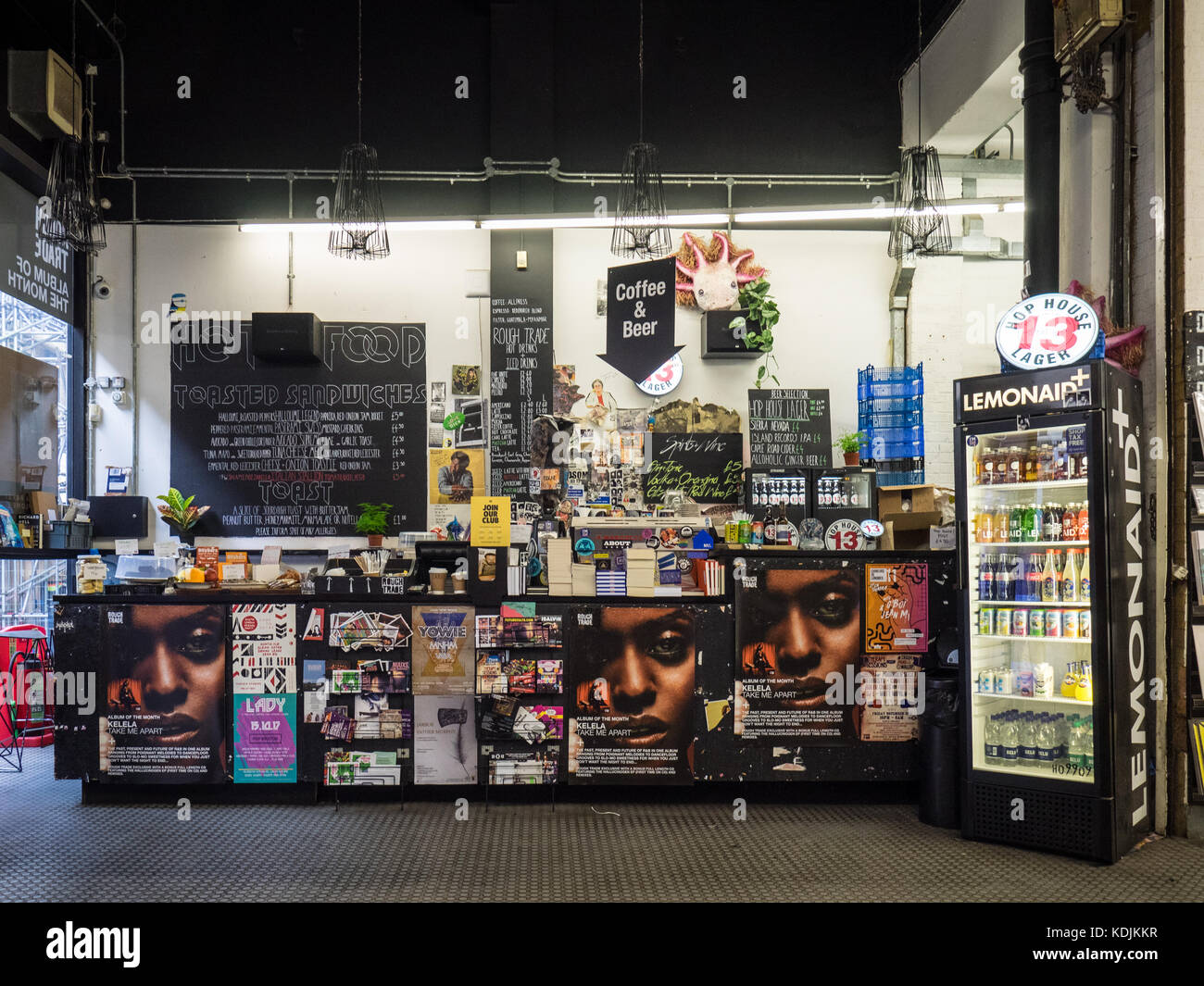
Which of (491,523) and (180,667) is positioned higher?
(491,523)

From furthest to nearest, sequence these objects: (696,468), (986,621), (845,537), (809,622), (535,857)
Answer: (696,468) < (845,537) < (809,622) < (986,621) < (535,857)

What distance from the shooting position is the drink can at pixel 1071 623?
4.54m

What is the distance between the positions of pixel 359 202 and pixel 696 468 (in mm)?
3369

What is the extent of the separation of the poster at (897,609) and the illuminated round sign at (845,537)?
24 centimetres

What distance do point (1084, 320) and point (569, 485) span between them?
420 cm

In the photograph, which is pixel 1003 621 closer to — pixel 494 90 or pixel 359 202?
pixel 359 202

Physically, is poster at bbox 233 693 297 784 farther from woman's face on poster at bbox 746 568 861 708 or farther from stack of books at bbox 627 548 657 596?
woman's face on poster at bbox 746 568 861 708

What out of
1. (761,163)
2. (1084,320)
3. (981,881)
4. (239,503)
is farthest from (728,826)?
(761,163)

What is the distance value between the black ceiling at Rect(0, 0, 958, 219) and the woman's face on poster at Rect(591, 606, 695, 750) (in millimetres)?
4101

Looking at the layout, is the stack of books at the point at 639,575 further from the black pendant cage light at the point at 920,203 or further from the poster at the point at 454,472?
the black pendant cage light at the point at 920,203

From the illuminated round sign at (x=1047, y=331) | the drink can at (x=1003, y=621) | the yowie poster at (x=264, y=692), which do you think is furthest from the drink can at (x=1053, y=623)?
the yowie poster at (x=264, y=692)

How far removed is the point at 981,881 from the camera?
159 inches

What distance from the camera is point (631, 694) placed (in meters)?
5.17

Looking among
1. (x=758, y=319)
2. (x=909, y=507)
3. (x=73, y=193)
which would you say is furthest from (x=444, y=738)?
(x=73, y=193)
